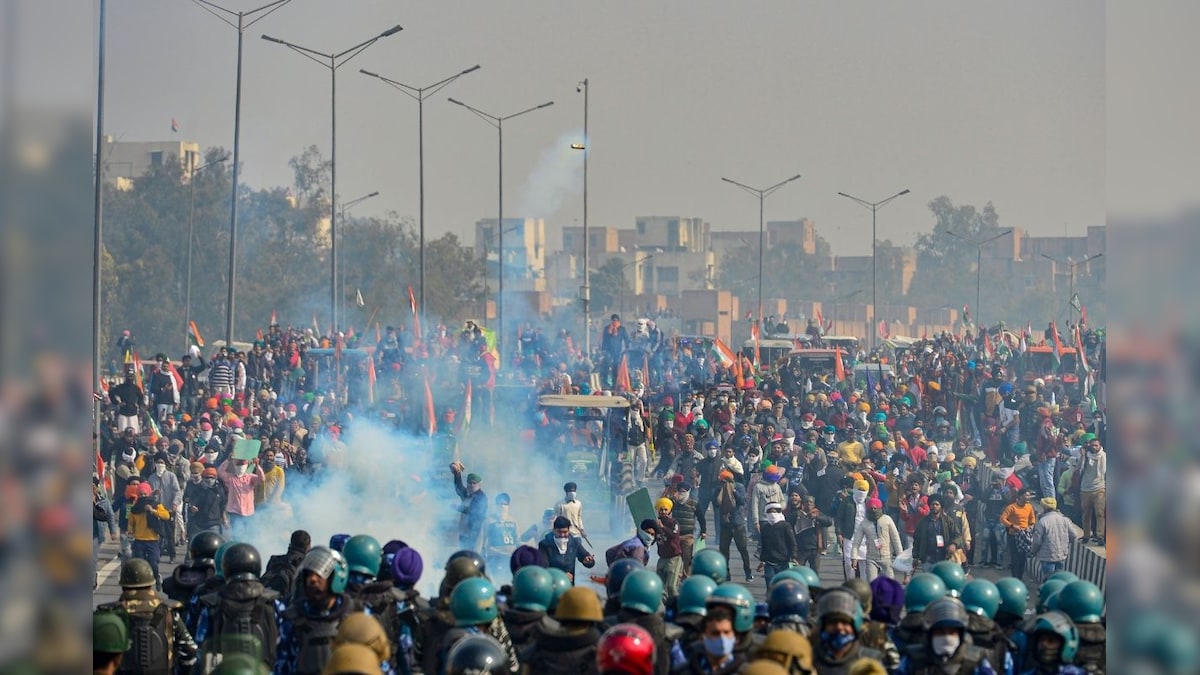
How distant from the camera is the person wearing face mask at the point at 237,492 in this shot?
64.7ft

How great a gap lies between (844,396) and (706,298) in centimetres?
5434

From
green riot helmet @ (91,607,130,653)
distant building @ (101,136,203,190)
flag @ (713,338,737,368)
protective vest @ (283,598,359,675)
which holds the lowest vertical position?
protective vest @ (283,598,359,675)

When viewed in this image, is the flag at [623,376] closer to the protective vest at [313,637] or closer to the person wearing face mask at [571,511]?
the person wearing face mask at [571,511]

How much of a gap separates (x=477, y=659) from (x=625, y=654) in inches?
23.1

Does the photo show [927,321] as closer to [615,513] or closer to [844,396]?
[844,396]

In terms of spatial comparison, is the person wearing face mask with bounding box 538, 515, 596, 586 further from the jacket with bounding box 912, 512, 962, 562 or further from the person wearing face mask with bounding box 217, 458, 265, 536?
the person wearing face mask with bounding box 217, 458, 265, 536

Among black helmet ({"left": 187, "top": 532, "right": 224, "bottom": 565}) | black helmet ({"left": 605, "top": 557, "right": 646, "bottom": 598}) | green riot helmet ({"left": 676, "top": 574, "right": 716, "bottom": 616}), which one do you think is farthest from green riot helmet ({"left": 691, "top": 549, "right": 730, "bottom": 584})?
black helmet ({"left": 187, "top": 532, "right": 224, "bottom": 565})

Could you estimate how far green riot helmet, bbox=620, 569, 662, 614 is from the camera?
1008 centimetres

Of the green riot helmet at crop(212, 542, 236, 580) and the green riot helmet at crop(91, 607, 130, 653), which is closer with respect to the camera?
the green riot helmet at crop(91, 607, 130, 653)

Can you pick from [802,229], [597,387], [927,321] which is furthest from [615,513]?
[802,229]

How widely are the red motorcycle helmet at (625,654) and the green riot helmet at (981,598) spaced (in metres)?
3.04

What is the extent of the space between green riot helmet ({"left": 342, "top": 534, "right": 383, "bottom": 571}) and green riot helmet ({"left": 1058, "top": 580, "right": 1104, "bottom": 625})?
386 cm

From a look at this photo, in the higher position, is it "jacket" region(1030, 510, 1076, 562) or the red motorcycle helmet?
the red motorcycle helmet

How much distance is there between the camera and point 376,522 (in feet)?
67.4
